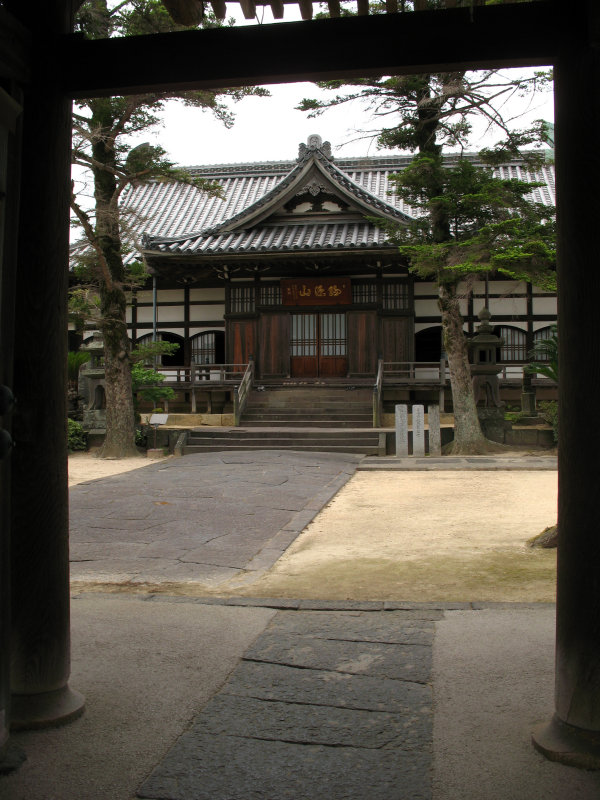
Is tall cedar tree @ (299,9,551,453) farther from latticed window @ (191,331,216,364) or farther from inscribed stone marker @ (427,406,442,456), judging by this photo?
latticed window @ (191,331,216,364)

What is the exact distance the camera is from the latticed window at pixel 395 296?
19.7 meters

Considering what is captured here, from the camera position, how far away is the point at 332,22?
104 inches

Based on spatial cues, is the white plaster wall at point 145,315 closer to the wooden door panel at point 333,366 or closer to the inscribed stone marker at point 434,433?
the wooden door panel at point 333,366

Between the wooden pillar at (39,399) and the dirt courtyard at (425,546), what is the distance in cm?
222

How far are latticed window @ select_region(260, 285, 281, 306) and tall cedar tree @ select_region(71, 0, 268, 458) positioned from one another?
541cm

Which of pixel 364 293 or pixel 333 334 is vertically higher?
pixel 364 293

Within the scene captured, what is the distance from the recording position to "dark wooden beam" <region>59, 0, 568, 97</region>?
2.57 meters

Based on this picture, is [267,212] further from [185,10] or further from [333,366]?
[185,10]

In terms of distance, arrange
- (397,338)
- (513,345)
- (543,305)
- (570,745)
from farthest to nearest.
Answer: (513,345), (543,305), (397,338), (570,745)

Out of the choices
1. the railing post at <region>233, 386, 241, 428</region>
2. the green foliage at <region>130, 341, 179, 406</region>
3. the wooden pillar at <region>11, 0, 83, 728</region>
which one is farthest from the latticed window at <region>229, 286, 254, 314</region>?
the wooden pillar at <region>11, 0, 83, 728</region>

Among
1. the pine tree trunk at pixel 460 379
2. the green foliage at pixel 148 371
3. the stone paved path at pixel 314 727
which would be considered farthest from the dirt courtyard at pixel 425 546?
the green foliage at pixel 148 371

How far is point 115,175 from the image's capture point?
13172 millimetres

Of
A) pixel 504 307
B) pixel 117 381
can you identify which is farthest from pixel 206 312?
pixel 504 307

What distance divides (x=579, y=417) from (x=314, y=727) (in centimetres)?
148
